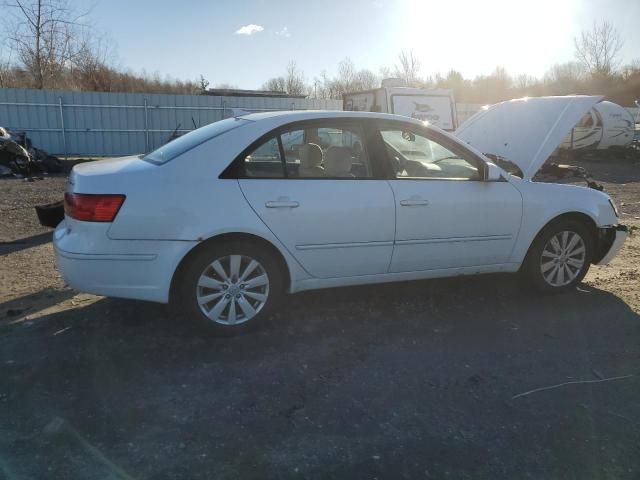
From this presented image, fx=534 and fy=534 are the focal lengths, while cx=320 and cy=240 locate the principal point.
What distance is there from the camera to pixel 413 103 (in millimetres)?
13742

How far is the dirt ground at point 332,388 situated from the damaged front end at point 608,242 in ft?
1.41

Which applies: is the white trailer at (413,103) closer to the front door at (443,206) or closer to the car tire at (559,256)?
the car tire at (559,256)

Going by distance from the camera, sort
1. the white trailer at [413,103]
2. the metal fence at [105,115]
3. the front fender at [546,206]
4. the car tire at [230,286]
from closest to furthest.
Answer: the car tire at [230,286] < the front fender at [546,206] < the white trailer at [413,103] < the metal fence at [105,115]

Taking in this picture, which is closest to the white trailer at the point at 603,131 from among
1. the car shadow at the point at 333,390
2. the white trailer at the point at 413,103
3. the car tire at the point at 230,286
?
the white trailer at the point at 413,103

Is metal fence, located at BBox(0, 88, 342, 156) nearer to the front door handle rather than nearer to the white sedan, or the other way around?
the white sedan

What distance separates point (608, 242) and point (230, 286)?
3.82m

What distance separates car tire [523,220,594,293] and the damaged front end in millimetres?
242

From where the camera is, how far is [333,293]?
16.8 feet

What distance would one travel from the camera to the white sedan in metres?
3.73

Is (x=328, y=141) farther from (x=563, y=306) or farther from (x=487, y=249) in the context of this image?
(x=563, y=306)

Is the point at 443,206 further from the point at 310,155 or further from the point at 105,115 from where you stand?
the point at 105,115

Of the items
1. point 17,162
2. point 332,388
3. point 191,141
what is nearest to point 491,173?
point 332,388

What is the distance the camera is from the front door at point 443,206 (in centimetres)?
441

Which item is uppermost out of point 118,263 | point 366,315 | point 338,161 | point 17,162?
point 17,162
